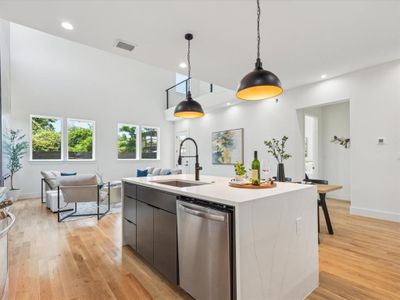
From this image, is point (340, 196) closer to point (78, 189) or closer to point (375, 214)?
point (375, 214)

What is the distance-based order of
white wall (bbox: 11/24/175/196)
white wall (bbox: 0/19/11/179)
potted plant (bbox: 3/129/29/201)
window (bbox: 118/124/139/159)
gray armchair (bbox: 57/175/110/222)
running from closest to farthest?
white wall (bbox: 0/19/11/179) < gray armchair (bbox: 57/175/110/222) < potted plant (bbox: 3/129/29/201) < white wall (bbox: 11/24/175/196) < window (bbox: 118/124/139/159)

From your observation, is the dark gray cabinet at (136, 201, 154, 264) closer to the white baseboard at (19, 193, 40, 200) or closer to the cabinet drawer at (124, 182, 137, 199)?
the cabinet drawer at (124, 182, 137, 199)

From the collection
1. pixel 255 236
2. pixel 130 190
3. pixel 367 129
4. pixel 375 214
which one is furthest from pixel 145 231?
pixel 367 129

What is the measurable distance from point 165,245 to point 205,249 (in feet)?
2.05

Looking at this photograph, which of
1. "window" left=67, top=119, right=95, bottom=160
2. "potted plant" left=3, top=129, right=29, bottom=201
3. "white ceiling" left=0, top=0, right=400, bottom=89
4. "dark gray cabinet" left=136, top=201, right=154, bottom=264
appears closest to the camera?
"dark gray cabinet" left=136, top=201, right=154, bottom=264

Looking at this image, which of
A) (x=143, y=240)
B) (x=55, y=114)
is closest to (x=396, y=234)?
(x=143, y=240)

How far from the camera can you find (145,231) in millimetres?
2449

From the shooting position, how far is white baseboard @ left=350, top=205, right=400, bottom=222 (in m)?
3.89

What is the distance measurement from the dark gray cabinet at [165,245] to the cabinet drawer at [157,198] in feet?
0.19

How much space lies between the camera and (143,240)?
249 cm

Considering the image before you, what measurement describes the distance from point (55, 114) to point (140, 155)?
10.3 ft

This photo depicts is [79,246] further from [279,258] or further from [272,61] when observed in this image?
[272,61]

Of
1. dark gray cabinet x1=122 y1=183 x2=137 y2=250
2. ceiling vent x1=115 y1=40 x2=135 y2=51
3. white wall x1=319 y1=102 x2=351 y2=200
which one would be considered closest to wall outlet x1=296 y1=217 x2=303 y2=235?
dark gray cabinet x1=122 y1=183 x2=137 y2=250

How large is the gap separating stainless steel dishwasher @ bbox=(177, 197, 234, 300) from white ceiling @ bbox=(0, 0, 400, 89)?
2.22 metres
